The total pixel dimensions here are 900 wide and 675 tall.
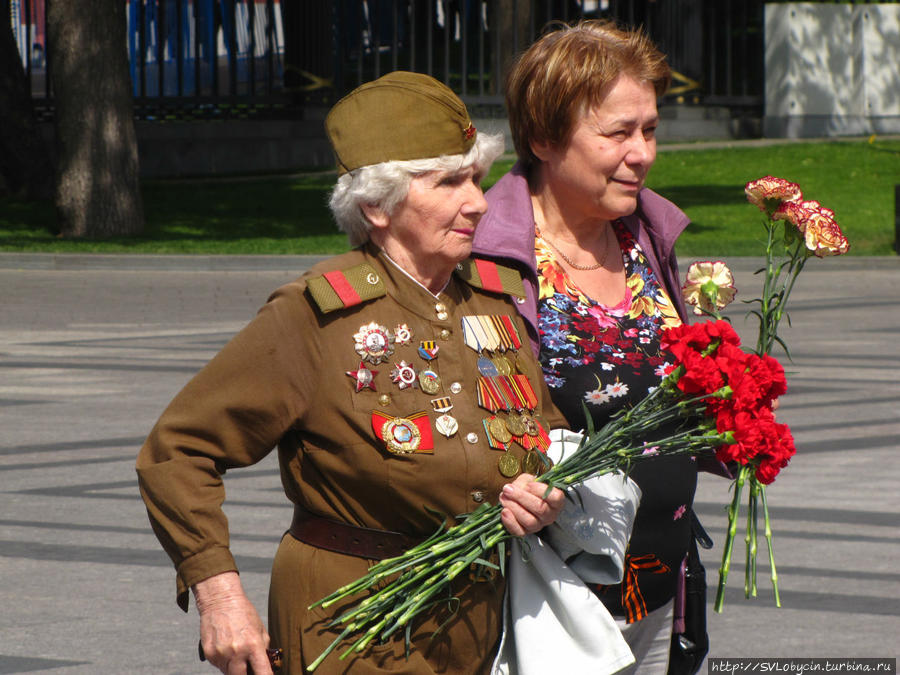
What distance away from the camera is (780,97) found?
32500 mm

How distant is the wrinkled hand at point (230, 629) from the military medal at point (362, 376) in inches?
15.0

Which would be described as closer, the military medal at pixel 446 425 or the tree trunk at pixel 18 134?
the military medal at pixel 446 425

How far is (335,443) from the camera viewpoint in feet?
9.34

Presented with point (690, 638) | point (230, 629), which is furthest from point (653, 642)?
point (230, 629)

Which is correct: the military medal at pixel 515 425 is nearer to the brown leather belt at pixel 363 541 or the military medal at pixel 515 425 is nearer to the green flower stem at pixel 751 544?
the brown leather belt at pixel 363 541

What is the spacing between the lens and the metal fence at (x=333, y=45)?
30.8 meters

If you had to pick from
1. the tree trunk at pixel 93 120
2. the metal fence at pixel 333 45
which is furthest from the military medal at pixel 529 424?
the metal fence at pixel 333 45

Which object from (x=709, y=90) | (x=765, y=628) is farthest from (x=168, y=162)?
(x=765, y=628)

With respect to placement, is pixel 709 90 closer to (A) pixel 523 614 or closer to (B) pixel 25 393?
(B) pixel 25 393

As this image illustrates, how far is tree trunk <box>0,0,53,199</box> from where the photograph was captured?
24625 millimetres

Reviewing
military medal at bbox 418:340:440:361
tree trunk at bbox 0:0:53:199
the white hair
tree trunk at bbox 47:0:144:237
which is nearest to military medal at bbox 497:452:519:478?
military medal at bbox 418:340:440:361

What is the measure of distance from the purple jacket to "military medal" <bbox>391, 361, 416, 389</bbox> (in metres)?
0.35

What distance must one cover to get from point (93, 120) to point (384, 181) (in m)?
18.9

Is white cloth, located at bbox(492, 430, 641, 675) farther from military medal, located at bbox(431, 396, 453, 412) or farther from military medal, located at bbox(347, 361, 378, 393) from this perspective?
military medal, located at bbox(347, 361, 378, 393)
